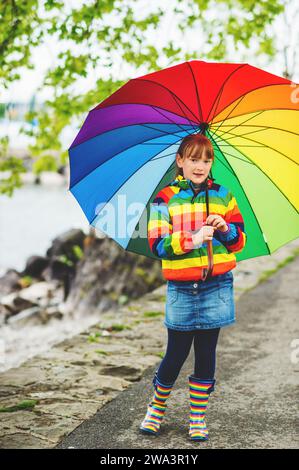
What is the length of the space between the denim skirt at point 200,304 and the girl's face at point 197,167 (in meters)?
0.55

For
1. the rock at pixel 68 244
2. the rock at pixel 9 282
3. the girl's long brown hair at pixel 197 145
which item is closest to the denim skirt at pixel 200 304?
the girl's long brown hair at pixel 197 145

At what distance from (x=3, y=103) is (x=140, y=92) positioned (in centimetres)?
428

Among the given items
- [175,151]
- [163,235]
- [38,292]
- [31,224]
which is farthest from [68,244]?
[31,224]

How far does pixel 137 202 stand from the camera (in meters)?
3.64

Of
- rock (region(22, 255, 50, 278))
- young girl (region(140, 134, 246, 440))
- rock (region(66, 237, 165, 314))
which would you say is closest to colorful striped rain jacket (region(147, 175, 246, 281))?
young girl (region(140, 134, 246, 440))

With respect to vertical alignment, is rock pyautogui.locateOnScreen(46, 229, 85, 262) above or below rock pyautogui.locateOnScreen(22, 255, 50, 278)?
above

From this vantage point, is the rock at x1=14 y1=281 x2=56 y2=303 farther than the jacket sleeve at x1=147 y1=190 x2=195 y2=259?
Yes

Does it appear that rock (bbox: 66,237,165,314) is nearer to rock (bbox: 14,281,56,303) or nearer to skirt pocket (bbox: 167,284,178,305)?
rock (bbox: 14,281,56,303)

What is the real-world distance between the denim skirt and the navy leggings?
0.28 ft

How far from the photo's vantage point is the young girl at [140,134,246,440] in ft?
11.0

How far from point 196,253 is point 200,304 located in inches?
11.5

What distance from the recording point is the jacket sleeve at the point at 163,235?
3277mm

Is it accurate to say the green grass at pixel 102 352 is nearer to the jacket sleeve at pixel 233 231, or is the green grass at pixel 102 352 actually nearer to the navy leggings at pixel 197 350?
the navy leggings at pixel 197 350

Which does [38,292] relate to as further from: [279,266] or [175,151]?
[175,151]
